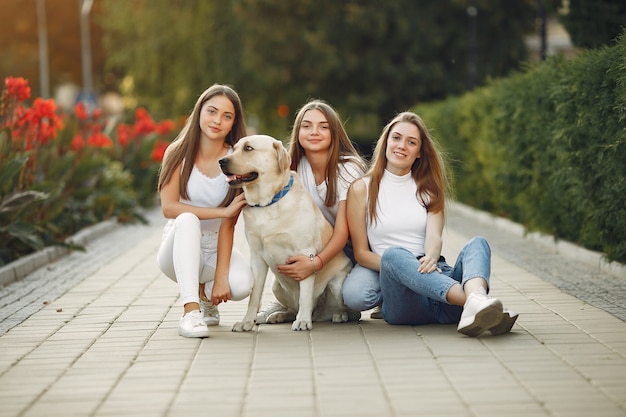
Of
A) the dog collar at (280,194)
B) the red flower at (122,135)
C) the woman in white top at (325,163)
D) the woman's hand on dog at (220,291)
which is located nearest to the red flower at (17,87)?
the woman in white top at (325,163)

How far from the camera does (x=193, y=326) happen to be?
22.2ft

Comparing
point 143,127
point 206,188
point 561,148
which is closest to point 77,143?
point 143,127

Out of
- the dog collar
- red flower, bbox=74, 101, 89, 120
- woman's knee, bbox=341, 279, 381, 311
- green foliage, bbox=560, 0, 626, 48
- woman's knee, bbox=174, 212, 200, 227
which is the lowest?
woman's knee, bbox=341, 279, 381, 311

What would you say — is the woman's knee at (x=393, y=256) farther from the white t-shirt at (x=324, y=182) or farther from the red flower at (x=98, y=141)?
the red flower at (x=98, y=141)

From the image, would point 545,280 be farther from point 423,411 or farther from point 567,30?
point 567,30

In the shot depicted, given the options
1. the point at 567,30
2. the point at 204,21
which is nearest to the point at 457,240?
the point at 567,30

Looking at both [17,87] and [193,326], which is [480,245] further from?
[17,87]

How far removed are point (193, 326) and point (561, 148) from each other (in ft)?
18.9

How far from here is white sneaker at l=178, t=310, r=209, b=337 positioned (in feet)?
22.1

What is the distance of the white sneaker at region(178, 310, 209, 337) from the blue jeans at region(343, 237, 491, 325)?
1.06 metres

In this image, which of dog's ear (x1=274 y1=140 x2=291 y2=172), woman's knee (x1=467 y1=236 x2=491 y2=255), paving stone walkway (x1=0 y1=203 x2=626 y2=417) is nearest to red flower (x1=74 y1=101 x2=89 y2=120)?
paving stone walkway (x1=0 y1=203 x2=626 y2=417)

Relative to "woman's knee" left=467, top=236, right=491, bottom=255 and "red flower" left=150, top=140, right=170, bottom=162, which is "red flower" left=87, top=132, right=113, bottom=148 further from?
"woman's knee" left=467, top=236, right=491, bottom=255

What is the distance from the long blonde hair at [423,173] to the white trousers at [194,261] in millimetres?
1047

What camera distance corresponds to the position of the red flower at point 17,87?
10.4 metres
